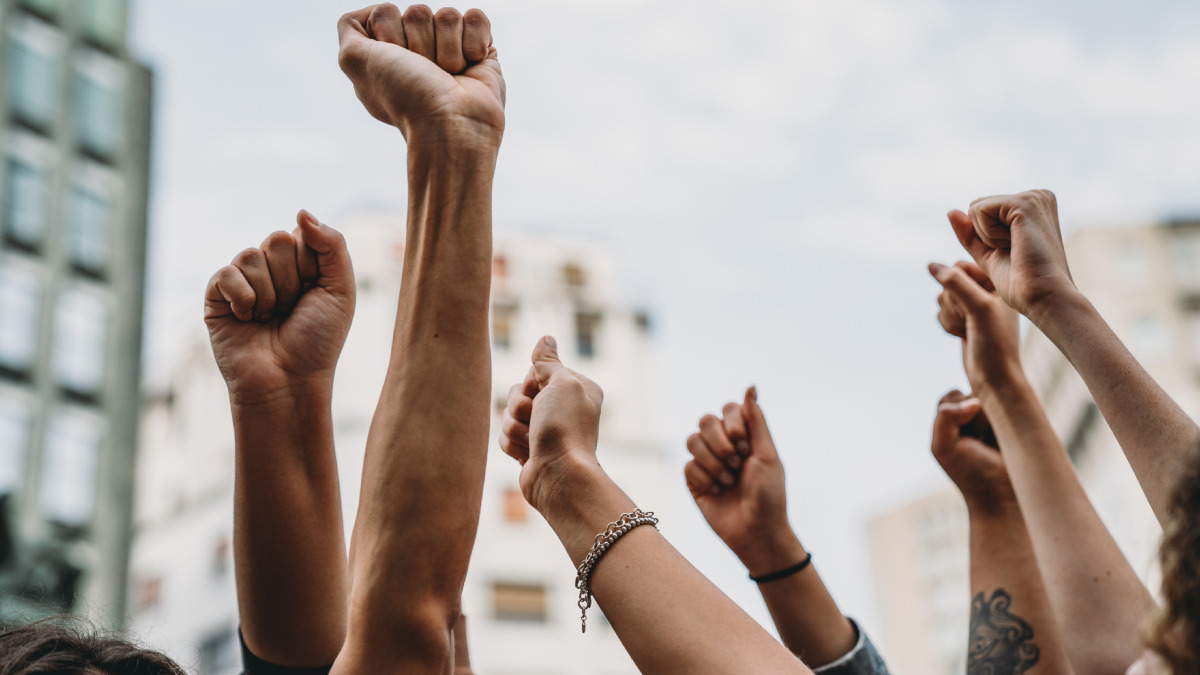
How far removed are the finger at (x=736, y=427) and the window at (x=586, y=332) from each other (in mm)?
39015

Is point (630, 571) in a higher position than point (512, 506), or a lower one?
lower

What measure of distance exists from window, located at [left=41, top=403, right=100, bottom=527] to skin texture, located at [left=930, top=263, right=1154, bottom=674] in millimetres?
21281

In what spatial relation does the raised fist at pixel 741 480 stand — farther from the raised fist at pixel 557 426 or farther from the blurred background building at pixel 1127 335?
the blurred background building at pixel 1127 335

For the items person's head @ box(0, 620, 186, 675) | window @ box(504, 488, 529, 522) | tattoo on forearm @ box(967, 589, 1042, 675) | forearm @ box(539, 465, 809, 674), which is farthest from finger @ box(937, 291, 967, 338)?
window @ box(504, 488, 529, 522)

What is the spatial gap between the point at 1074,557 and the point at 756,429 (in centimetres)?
70

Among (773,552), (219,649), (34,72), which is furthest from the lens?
(219,649)

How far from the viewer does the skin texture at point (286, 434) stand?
2051mm

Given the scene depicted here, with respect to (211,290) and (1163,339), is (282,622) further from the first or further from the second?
(1163,339)

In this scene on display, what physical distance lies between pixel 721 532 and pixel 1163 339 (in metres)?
46.3

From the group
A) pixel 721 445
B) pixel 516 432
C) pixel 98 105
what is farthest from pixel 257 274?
pixel 98 105

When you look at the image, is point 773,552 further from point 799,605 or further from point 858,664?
point 858,664

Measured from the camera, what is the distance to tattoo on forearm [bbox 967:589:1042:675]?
2.68m

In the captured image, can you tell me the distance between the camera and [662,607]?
68.4 inches

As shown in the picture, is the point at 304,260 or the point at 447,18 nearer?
the point at 447,18
